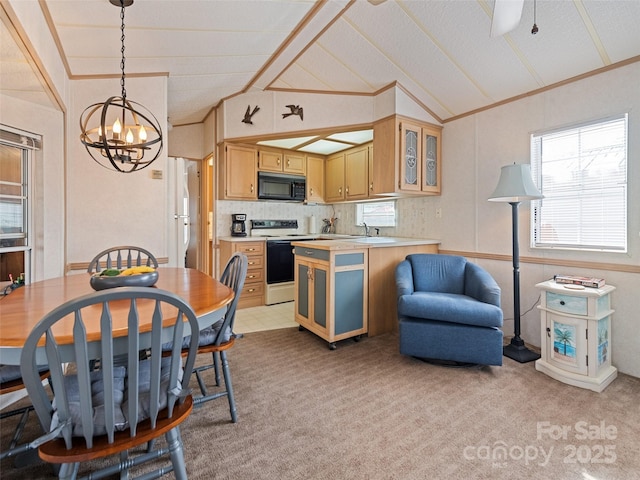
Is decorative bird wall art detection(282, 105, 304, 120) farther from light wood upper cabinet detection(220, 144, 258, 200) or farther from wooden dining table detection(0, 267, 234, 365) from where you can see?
wooden dining table detection(0, 267, 234, 365)

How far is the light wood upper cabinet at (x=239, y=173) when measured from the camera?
418cm

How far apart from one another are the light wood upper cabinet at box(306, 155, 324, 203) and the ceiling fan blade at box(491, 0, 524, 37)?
366 centimetres

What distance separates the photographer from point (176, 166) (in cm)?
350

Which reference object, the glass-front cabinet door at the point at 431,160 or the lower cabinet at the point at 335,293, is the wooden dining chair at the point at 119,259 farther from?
the glass-front cabinet door at the point at 431,160

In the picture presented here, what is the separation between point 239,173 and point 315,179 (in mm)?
1320

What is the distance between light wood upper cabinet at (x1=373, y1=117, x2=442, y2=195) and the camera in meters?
3.20

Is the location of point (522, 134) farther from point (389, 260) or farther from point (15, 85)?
point (15, 85)

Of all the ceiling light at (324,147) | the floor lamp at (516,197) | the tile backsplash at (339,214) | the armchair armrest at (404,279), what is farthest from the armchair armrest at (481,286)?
the ceiling light at (324,147)

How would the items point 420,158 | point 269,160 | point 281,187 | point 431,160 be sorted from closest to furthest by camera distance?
1. point 420,158
2. point 431,160
3. point 269,160
4. point 281,187

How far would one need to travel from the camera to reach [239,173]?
4.28 metres

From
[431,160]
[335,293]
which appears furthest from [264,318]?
[431,160]

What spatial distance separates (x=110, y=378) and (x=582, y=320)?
2773 millimetres

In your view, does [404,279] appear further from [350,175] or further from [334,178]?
[334,178]

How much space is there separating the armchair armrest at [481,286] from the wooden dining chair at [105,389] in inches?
88.8
